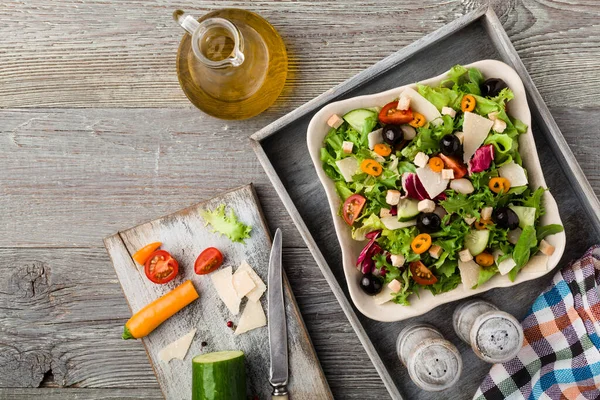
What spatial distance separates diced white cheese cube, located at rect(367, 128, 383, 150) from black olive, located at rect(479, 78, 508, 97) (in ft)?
→ 1.23

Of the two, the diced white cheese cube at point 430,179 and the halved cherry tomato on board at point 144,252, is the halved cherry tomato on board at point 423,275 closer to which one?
the diced white cheese cube at point 430,179

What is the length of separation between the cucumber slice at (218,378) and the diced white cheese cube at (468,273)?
0.87 meters

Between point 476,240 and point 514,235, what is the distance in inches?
5.1

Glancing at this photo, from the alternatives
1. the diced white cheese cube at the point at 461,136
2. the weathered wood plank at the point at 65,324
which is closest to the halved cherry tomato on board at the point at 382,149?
the diced white cheese cube at the point at 461,136

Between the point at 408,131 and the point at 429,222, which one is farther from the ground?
the point at 408,131

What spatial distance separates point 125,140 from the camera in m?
2.25

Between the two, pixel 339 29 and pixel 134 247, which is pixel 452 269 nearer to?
pixel 339 29

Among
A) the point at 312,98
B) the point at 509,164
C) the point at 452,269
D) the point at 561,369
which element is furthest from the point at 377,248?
the point at 561,369

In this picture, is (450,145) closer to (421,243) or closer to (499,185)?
(499,185)

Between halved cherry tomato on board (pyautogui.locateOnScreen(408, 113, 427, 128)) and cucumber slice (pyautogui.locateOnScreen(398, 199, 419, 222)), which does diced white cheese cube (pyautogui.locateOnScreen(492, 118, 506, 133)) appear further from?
cucumber slice (pyautogui.locateOnScreen(398, 199, 419, 222))

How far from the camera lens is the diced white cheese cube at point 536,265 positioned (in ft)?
6.06

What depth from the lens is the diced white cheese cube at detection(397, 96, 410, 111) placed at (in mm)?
1837

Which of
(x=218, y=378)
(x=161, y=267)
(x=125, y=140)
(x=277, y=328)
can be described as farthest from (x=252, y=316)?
(x=125, y=140)

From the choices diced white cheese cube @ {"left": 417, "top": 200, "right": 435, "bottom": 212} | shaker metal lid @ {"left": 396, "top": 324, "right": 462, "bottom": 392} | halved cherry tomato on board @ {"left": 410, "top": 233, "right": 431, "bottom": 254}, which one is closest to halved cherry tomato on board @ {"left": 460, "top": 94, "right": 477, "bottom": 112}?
diced white cheese cube @ {"left": 417, "top": 200, "right": 435, "bottom": 212}
